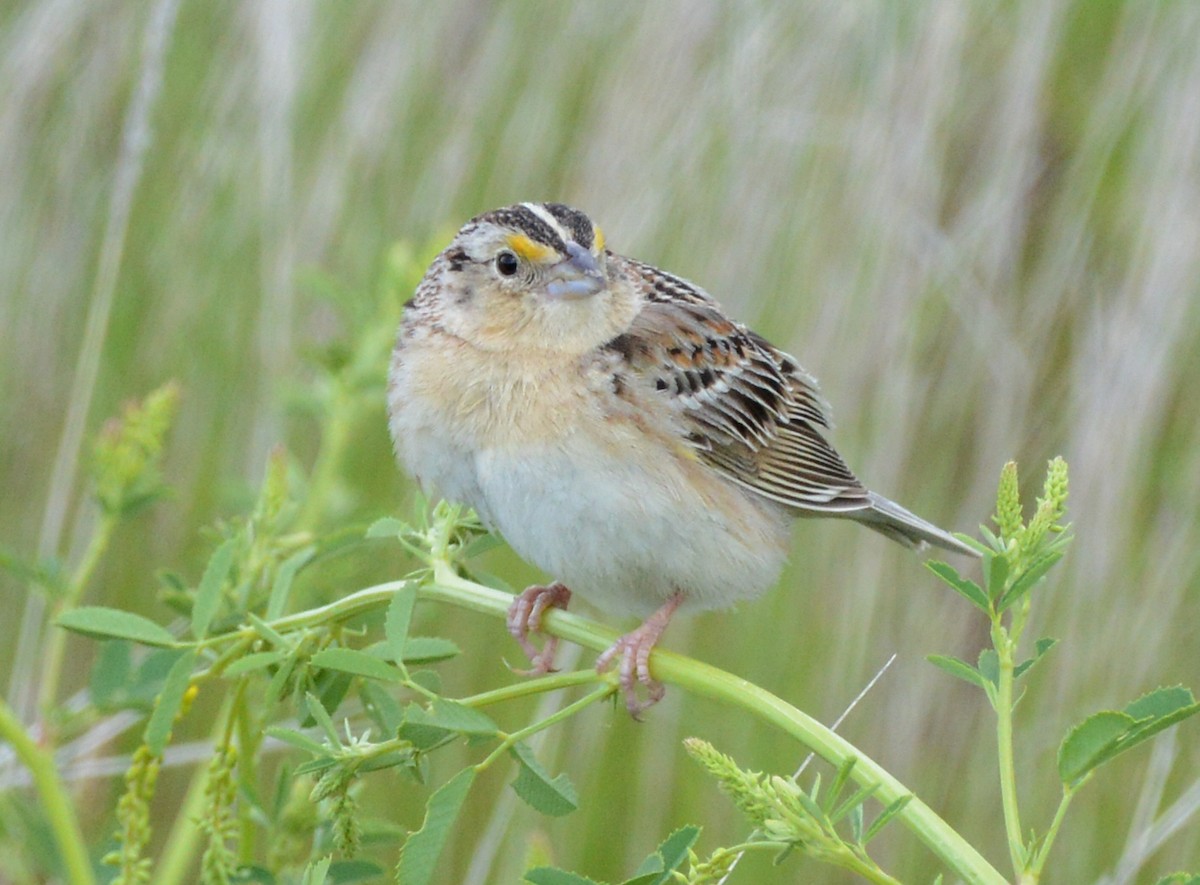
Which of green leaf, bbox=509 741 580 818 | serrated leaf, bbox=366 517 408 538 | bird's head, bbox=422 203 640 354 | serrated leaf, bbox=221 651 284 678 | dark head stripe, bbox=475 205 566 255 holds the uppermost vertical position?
dark head stripe, bbox=475 205 566 255

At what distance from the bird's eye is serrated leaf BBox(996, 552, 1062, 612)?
48.4 inches

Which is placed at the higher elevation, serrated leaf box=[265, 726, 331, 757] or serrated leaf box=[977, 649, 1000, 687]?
serrated leaf box=[977, 649, 1000, 687]

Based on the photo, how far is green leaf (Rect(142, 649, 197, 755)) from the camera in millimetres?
1397

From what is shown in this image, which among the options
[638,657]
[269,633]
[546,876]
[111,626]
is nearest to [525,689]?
[546,876]

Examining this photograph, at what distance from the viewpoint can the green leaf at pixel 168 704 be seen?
4.58 ft

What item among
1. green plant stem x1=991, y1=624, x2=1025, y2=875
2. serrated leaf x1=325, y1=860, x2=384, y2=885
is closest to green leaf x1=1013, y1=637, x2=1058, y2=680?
green plant stem x1=991, y1=624, x2=1025, y2=875

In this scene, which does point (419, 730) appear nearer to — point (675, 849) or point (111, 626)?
point (675, 849)

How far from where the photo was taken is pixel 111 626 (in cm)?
144

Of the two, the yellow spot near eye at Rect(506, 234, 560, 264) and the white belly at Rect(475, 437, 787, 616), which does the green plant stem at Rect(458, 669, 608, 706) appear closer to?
the white belly at Rect(475, 437, 787, 616)

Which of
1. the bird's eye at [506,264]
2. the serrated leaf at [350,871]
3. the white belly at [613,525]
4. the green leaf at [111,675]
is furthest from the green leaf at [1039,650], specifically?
the bird's eye at [506,264]

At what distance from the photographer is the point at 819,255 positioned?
3068mm

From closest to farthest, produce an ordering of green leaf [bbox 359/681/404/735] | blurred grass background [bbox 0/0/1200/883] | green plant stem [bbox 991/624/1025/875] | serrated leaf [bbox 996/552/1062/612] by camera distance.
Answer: green plant stem [bbox 991/624/1025/875], serrated leaf [bbox 996/552/1062/612], green leaf [bbox 359/681/404/735], blurred grass background [bbox 0/0/1200/883]

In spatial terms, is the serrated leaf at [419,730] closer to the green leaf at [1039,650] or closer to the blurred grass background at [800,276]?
the green leaf at [1039,650]

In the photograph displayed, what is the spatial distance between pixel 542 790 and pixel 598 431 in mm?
822
